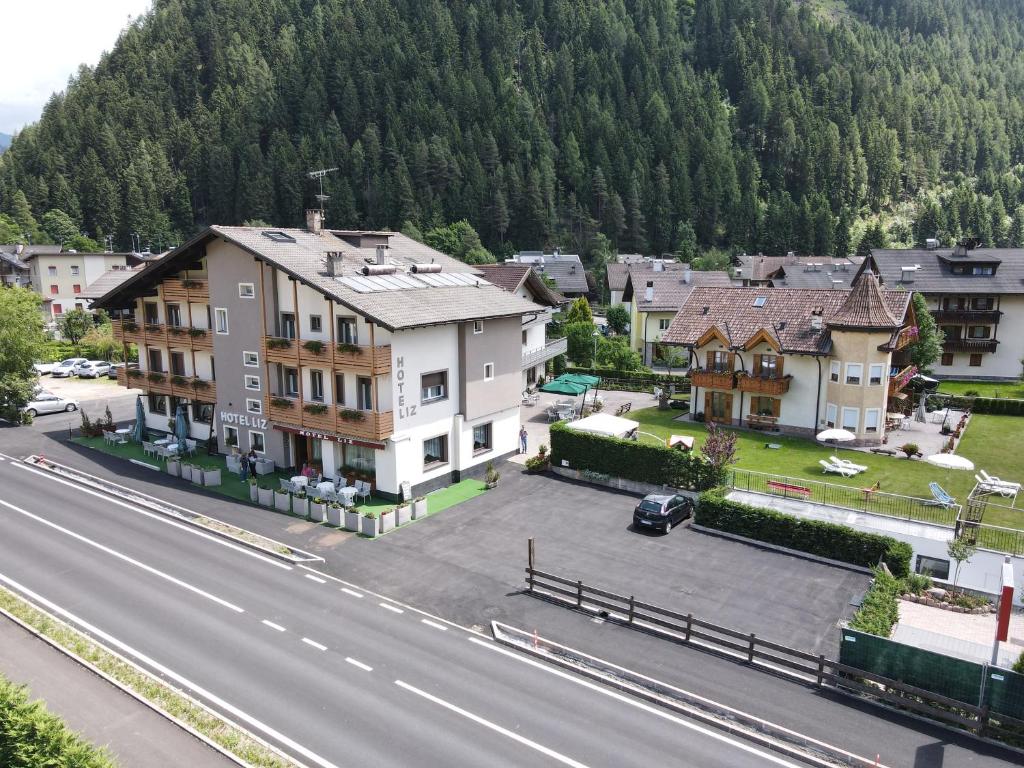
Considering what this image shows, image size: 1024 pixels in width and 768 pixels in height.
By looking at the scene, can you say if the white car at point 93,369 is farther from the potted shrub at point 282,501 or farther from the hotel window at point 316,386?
the potted shrub at point 282,501

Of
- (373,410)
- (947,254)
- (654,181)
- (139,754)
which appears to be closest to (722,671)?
(139,754)

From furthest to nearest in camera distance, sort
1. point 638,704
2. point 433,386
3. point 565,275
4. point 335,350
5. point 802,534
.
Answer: point 565,275 < point 433,386 < point 335,350 < point 802,534 < point 638,704

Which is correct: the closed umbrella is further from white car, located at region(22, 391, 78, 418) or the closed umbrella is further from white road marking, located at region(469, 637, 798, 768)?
white road marking, located at region(469, 637, 798, 768)

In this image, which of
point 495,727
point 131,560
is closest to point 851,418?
point 495,727

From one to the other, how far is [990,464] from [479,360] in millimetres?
29309

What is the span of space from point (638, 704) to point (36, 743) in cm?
1374

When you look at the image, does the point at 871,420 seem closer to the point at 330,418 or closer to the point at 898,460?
the point at 898,460

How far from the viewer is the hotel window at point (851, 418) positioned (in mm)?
43062

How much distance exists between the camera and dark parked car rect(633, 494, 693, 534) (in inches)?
1204

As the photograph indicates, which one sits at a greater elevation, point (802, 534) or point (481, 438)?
point (481, 438)

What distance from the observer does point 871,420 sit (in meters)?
43.2

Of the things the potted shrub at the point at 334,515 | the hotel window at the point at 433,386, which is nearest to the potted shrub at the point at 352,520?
the potted shrub at the point at 334,515

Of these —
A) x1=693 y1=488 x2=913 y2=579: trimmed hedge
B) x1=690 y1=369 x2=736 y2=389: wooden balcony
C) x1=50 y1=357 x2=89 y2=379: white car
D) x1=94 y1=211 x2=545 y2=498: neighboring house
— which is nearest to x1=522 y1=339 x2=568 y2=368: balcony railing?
x1=690 y1=369 x2=736 y2=389: wooden balcony

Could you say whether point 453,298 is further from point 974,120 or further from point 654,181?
point 974,120
